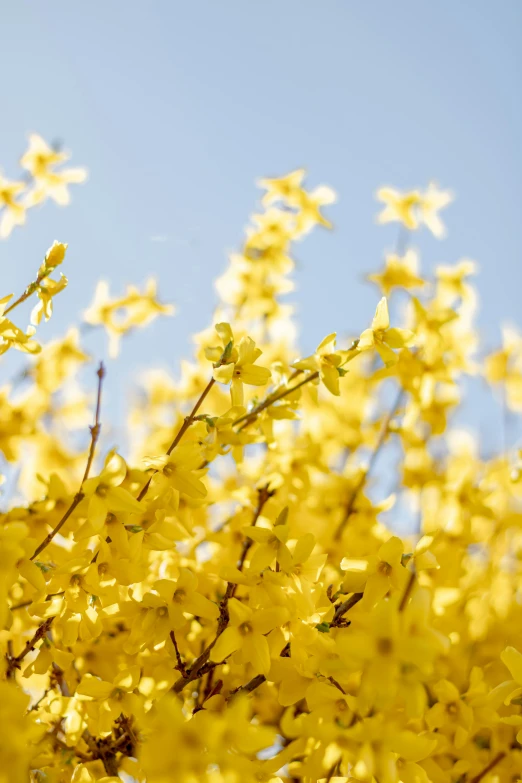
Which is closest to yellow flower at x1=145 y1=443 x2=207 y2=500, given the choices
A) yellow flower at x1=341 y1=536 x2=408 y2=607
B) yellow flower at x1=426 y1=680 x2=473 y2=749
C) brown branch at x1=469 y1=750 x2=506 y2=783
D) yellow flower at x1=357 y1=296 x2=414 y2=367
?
yellow flower at x1=341 y1=536 x2=408 y2=607

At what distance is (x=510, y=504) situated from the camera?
346cm

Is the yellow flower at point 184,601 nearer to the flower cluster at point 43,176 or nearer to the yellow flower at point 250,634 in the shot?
the yellow flower at point 250,634

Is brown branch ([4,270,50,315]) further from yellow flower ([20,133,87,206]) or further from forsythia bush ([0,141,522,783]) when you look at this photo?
yellow flower ([20,133,87,206])

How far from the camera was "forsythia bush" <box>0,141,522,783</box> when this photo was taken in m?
0.85

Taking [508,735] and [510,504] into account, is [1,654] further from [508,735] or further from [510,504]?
[510,504]

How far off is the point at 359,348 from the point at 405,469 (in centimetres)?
137

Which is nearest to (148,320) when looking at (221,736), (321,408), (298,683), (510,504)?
(321,408)

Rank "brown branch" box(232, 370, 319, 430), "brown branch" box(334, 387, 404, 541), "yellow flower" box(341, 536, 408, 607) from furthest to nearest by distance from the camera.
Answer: "brown branch" box(334, 387, 404, 541)
"brown branch" box(232, 370, 319, 430)
"yellow flower" box(341, 536, 408, 607)

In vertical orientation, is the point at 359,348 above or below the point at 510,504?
below

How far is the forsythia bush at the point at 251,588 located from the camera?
0.85 meters

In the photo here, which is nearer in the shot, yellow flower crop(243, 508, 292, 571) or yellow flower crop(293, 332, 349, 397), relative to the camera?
yellow flower crop(243, 508, 292, 571)

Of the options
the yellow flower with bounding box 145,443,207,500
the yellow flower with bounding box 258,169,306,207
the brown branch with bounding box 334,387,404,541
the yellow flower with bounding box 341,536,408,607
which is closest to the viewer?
the yellow flower with bounding box 341,536,408,607

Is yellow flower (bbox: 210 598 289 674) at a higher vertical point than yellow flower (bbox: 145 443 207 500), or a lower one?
lower

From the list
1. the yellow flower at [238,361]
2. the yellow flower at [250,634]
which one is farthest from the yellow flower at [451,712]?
the yellow flower at [238,361]
